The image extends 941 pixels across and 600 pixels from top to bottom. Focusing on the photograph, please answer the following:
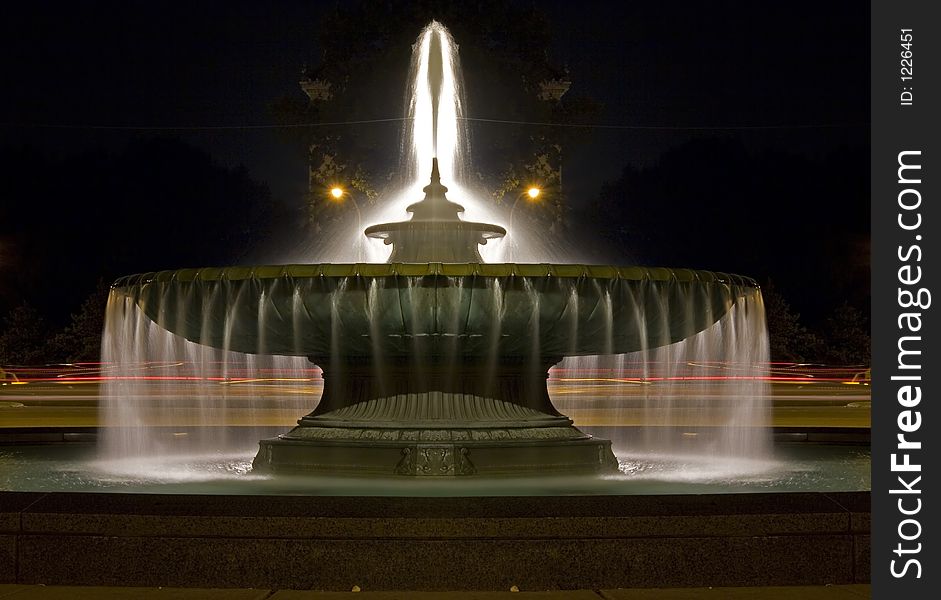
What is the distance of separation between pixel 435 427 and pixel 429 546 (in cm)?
392

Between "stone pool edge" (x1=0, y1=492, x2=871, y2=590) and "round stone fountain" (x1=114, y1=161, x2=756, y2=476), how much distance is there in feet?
10.6

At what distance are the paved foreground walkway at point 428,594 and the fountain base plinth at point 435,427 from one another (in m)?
3.56

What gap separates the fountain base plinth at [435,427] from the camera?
1011 centimetres

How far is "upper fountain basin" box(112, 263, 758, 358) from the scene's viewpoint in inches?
382

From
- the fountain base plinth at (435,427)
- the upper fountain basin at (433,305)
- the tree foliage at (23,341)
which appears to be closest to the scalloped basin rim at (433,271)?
the upper fountain basin at (433,305)

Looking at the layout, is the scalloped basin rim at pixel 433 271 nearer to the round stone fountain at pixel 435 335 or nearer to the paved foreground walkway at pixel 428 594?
the round stone fountain at pixel 435 335

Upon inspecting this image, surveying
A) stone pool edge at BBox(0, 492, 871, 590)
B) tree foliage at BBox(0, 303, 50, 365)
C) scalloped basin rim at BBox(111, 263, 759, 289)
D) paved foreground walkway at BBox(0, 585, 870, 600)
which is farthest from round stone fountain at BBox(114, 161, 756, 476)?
tree foliage at BBox(0, 303, 50, 365)

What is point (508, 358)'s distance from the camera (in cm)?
1097

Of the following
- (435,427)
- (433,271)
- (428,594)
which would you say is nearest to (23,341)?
(435,427)

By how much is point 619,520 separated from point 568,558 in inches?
12.1

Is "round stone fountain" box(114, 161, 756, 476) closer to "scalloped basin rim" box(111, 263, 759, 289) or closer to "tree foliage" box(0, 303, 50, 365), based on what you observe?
"scalloped basin rim" box(111, 263, 759, 289)

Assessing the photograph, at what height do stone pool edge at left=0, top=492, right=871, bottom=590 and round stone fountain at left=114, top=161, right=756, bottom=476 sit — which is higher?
round stone fountain at left=114, top=161, right=756, bottom=476

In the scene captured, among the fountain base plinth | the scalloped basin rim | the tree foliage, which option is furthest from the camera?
the tree foliage
